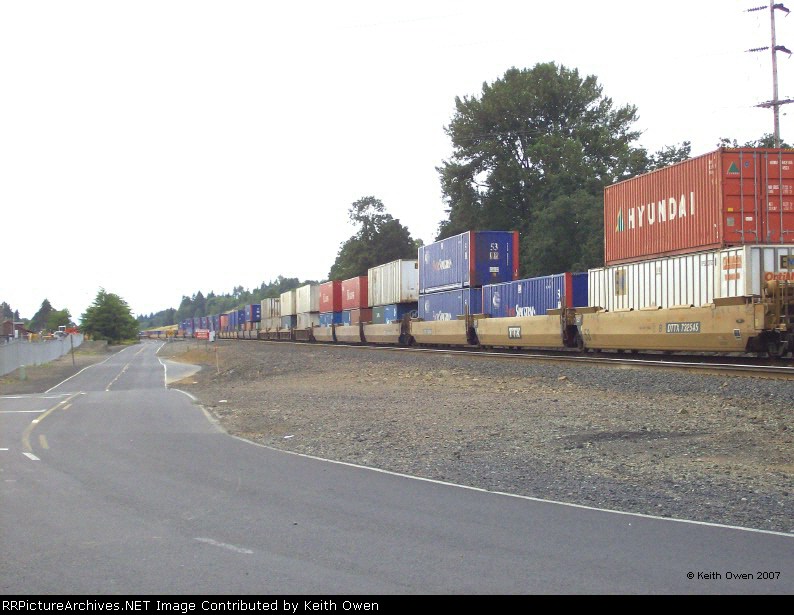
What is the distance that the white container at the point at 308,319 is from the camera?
5888 cm

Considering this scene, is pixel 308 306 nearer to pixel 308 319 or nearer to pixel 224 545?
pixel 308 319

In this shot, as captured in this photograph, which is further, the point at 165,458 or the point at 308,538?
the point at 165,458

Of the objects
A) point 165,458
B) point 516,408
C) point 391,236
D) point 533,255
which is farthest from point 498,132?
point 165,458

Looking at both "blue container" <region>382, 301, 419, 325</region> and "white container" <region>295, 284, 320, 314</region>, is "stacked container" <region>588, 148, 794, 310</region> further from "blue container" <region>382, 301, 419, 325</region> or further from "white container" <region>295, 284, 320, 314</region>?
"white container" <region>295, 284, 320, 314</region>

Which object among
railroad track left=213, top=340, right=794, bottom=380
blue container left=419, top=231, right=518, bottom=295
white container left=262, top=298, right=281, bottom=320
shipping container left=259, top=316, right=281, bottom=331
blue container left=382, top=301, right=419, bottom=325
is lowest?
railroad track left=213, top=340, right=794, bottom=380

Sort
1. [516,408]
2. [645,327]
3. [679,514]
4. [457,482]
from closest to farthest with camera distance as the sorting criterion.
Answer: [679,514] < [457,482] < [516,408] < [645,327]

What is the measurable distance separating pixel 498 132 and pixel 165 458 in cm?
5499

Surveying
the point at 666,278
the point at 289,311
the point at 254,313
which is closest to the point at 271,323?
the point at 289,311

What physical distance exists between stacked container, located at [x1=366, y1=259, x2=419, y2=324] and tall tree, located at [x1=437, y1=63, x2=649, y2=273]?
15.2m

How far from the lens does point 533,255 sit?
5450cm

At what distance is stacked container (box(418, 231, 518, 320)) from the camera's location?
32125mm

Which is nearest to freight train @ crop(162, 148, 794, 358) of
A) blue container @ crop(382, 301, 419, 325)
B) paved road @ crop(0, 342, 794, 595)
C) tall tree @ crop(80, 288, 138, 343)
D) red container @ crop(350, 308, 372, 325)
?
blue container @ crop(382, 301, 419, 325)

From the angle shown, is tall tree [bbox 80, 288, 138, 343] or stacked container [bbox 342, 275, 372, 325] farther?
tall tree [bbox 80, 288, 138, 343]

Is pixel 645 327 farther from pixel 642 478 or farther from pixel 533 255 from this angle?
pixel 533 255
